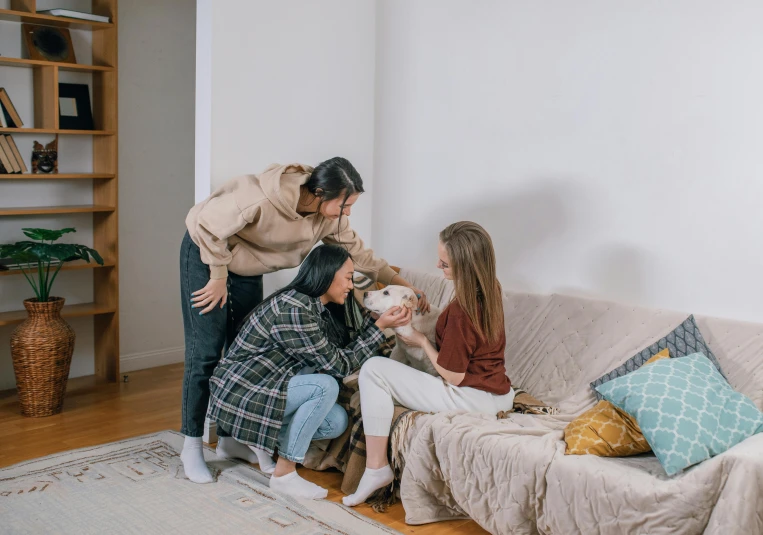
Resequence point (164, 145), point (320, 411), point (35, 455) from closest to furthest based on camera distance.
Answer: point (320, 411) → point (35, 455) → point (164, 145)

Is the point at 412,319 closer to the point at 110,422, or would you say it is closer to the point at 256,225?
the point at 256,225

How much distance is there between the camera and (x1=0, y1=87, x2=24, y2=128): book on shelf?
378 cm

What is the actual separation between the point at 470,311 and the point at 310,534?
0.88 metres

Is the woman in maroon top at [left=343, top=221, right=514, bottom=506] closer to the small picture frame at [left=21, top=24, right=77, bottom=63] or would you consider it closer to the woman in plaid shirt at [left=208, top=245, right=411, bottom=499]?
the woman in plaid shirt at [left=208, top=245, right=411, bottom=499]

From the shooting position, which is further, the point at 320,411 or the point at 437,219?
the point at 437,219

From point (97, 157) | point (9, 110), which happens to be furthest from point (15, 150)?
point (97, 157)

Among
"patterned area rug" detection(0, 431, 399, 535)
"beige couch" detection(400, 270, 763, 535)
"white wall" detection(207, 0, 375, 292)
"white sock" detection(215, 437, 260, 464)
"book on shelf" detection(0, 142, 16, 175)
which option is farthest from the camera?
"book on shelf" detection(0, 142, 16, 175)

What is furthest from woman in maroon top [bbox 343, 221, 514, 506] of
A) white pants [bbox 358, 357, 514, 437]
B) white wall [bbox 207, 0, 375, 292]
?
white wall [bbox 207, 0, 375, 292]

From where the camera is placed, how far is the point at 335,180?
2.75 metres

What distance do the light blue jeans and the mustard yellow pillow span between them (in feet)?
2.77

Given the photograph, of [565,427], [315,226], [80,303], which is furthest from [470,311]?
[80,303]

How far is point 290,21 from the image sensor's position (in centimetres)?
359

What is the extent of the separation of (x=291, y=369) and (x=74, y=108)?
2.10m

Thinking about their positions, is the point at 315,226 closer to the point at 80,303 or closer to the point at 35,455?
the point at 35,455
